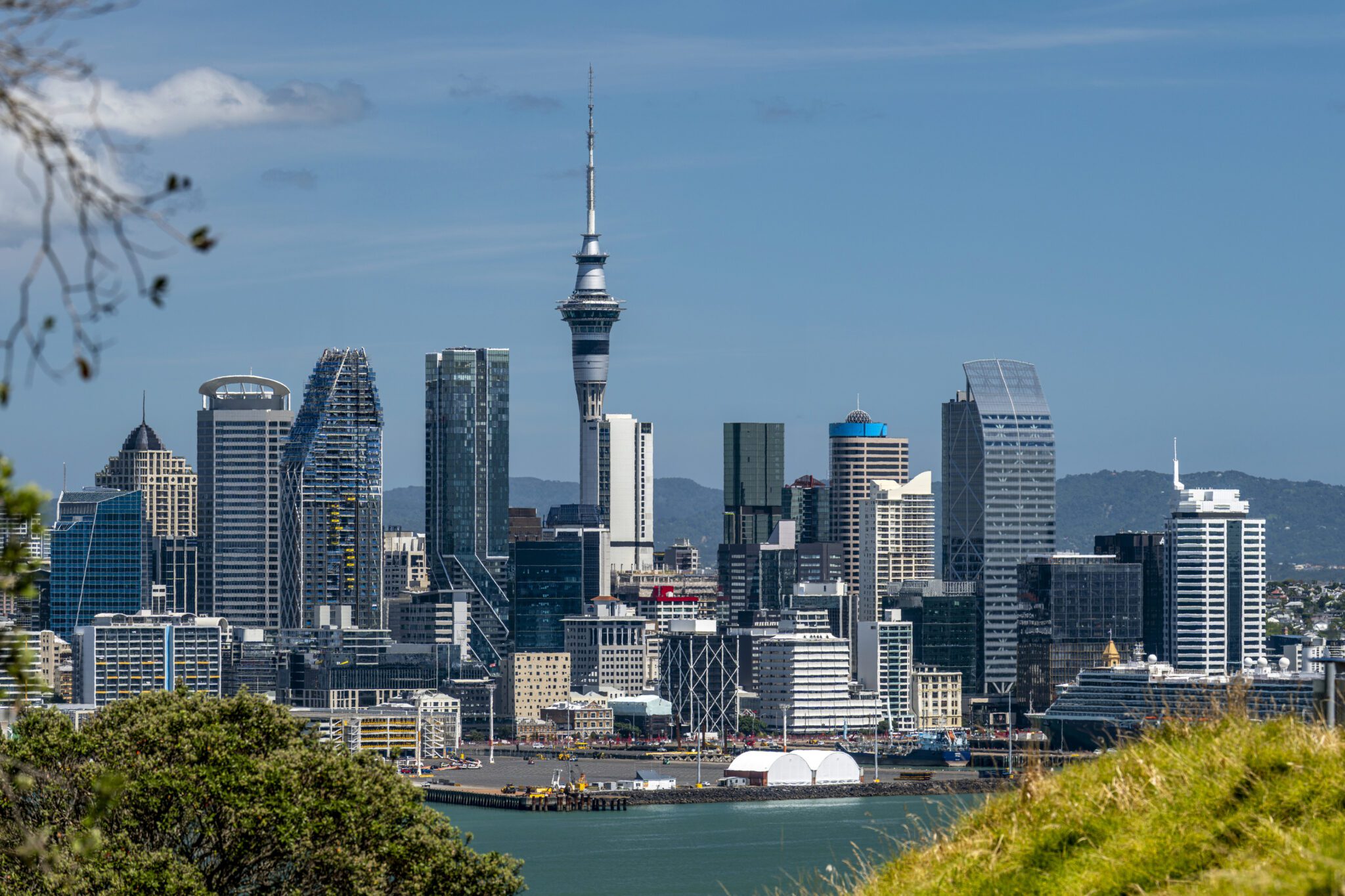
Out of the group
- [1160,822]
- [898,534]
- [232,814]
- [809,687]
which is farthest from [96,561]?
[1160,822]

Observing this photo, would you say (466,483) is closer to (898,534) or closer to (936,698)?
(898,534)

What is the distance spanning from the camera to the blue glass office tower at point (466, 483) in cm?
19138

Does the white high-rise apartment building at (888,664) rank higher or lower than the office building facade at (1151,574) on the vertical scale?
lower

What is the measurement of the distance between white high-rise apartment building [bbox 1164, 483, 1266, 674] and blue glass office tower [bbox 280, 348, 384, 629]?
2530 inches

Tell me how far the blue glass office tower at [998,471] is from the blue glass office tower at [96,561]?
6300 cm

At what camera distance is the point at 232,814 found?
1747cm

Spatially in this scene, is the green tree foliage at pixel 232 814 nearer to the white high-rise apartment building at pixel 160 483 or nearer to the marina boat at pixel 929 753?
the marina boat at pixel 929 753

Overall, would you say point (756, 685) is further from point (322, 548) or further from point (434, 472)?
point (434, 472)

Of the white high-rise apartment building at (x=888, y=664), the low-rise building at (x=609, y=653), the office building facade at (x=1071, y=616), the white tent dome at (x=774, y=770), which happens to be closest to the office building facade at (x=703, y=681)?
the white high-rise apartment building at (x=888, y=664)

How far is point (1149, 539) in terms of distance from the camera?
6122 inches

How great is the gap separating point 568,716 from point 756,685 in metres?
13.2

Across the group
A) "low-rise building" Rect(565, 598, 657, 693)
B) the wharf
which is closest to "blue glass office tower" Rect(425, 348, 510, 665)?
"low-rise building" Rect(565, 598, 657, 693)

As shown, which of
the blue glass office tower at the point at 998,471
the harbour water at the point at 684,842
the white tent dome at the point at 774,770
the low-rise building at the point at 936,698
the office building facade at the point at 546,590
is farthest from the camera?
the office building facade at the point at 546,590

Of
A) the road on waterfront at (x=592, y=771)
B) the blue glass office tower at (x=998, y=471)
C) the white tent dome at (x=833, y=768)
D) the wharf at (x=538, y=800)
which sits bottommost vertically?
the road on waterfront at (x=592, y=771)
